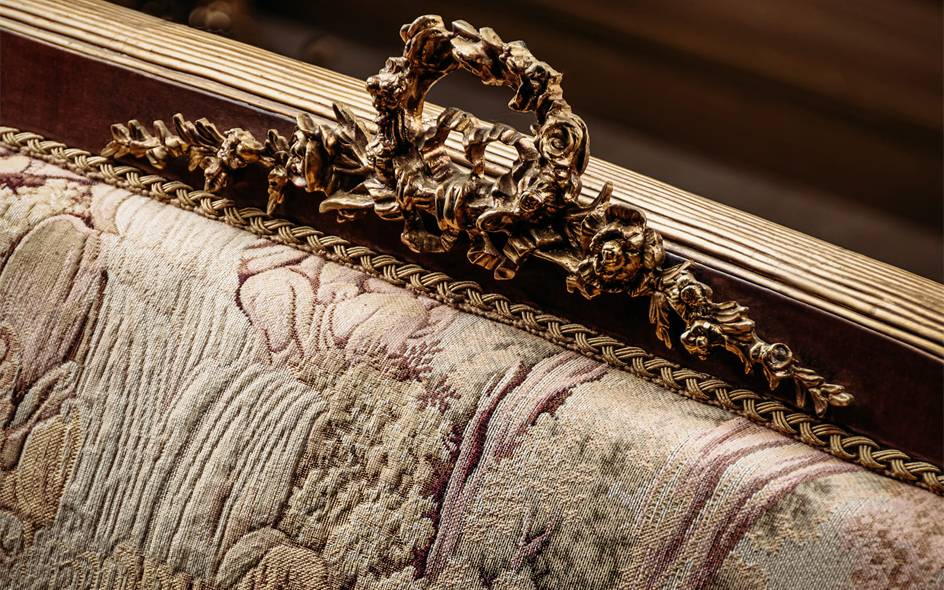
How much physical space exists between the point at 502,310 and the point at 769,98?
63 centimetres

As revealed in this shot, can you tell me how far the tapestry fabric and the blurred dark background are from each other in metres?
0.52

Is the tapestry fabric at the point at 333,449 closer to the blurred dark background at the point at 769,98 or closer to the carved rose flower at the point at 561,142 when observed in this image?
the carved rose flower at the point at 561,142

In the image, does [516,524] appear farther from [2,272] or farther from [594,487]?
[2,272]

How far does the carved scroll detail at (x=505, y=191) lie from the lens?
0.53 metres

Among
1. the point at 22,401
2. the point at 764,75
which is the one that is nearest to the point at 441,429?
the point at 22,401

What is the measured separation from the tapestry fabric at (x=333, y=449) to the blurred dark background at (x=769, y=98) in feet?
1.71

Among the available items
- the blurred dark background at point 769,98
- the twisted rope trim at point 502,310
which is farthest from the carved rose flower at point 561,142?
the blurred dark background at point 769,98

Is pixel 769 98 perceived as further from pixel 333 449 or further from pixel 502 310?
pixel 333 449

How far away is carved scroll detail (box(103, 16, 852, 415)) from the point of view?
0.53 meters

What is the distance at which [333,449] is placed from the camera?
59 cm

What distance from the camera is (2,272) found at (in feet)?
2.33

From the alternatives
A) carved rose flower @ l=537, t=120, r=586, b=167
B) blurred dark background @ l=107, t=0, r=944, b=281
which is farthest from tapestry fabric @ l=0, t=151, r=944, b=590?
blurred dark background @ l=107, t=0, r=944, b=281

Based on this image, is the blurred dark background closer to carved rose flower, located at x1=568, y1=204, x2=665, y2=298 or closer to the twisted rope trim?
the twisted rope trim

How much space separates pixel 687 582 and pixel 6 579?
0.57 meters
